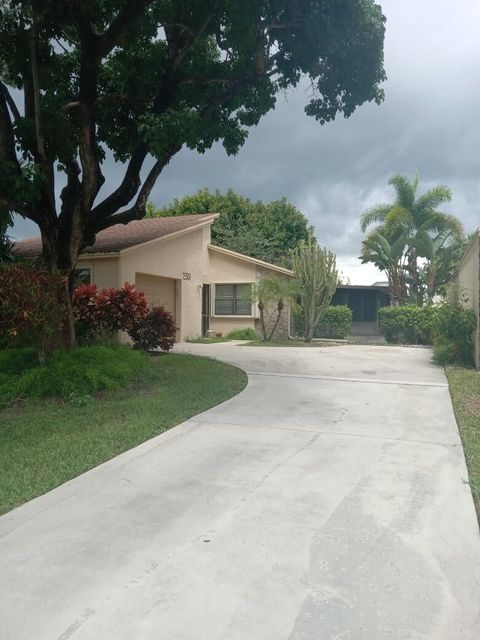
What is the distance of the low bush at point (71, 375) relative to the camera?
28.6 feet

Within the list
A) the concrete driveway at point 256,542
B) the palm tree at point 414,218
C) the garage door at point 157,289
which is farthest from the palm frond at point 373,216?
the concrete driveway at point 256,542

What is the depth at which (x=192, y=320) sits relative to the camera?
1992 centimetres

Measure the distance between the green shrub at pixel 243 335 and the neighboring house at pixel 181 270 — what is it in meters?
0.44

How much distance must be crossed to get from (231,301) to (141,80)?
11.5 m

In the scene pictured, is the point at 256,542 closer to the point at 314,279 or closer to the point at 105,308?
the point at 105,308

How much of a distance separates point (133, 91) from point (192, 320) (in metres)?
9.94

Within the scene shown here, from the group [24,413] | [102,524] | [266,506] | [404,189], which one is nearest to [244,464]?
[266,506]

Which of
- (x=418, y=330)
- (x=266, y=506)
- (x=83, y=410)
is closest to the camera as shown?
(x=266, y=506)

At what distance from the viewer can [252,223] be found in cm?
3136

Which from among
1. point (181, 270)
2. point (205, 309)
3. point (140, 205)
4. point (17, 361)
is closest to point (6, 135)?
point (140, 205)

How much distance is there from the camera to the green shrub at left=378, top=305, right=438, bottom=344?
1942 centimetres

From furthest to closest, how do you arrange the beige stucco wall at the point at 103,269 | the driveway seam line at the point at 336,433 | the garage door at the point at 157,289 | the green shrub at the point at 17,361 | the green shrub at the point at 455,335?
the garage door at the point at 157,289, the beige stucco wall at the point at 103,269, the green shrub at the point at 455,335, the green shrub at the point at 17,361, the driveway seam line at the point at 336,433

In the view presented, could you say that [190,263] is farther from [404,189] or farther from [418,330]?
[404,189]

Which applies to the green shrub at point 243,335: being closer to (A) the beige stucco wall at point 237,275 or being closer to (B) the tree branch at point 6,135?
(A) the beige stucco wall at point 237,275
